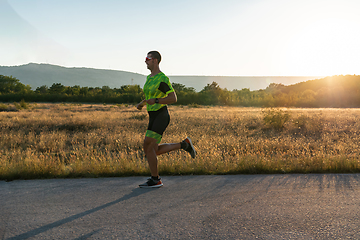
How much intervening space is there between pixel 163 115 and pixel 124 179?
1.40 m

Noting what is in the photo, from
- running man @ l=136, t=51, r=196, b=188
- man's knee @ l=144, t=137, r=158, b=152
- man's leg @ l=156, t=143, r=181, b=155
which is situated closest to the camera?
running man @ l=136, t=51, r=196, b=188

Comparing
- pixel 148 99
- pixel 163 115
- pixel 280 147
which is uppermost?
pixel 148 99

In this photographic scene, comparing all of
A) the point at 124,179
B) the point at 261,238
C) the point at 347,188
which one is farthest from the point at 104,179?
the point at 347,188

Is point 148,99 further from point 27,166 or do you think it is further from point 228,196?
point 27,166

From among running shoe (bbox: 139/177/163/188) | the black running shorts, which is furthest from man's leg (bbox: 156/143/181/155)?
running shoe (bbox: 139/177/163/188)

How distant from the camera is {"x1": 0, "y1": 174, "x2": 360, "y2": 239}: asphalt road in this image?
2611 mm

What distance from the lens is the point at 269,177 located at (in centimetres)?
466

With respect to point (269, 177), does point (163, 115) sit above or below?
above

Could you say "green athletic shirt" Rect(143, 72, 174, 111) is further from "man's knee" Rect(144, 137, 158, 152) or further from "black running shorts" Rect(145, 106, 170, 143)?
"man's knee" Rect(144, 137, 158, 152)

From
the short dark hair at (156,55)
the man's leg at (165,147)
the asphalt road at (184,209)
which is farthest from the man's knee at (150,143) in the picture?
the short dark hair at (156,55)

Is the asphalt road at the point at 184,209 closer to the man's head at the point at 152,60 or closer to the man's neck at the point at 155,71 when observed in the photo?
the man's neck at the point at 155,71

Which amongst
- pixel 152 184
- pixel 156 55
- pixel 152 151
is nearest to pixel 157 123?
pixel 152 151

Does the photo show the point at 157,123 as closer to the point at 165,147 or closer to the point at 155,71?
the point at 165,147

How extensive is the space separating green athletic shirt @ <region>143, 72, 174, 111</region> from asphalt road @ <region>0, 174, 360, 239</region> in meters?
1.33
